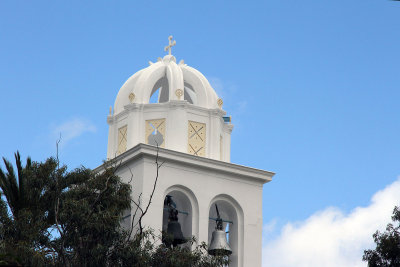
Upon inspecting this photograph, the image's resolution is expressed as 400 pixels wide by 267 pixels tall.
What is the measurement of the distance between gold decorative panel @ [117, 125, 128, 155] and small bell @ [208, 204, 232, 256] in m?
3.35

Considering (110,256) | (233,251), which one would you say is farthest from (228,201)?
(110,256)

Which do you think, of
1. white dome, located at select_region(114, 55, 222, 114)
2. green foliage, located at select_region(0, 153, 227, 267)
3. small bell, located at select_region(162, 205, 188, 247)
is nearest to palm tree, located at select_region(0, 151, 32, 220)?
green foliage, located at select_region(0, 153, 227, 267)

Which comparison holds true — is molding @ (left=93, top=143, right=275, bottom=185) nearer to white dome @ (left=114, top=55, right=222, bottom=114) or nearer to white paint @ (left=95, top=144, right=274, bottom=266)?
white paint @ (left=95, top=144, right=274, bottom=266)

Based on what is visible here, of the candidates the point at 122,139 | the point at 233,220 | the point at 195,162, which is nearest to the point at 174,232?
the point at 195,162

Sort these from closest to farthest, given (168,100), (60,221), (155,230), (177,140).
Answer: (60,221) → (155,230) → (177,140) → (168,100)

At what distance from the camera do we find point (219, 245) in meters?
22.3

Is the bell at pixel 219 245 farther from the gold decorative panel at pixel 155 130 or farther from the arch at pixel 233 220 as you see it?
the gold decorative panel at pixel 155 130

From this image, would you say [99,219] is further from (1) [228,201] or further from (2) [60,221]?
(1) [228,201]

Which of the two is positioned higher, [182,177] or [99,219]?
[182,177]

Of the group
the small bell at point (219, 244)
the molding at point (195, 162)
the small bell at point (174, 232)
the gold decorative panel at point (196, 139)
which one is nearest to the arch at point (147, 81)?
the gold decorative panel at point (196, 139)

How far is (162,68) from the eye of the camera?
24562 millimetres

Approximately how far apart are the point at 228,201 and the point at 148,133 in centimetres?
286

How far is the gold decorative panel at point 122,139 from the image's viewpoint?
23.7m

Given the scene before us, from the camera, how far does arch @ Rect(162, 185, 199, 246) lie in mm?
22700
